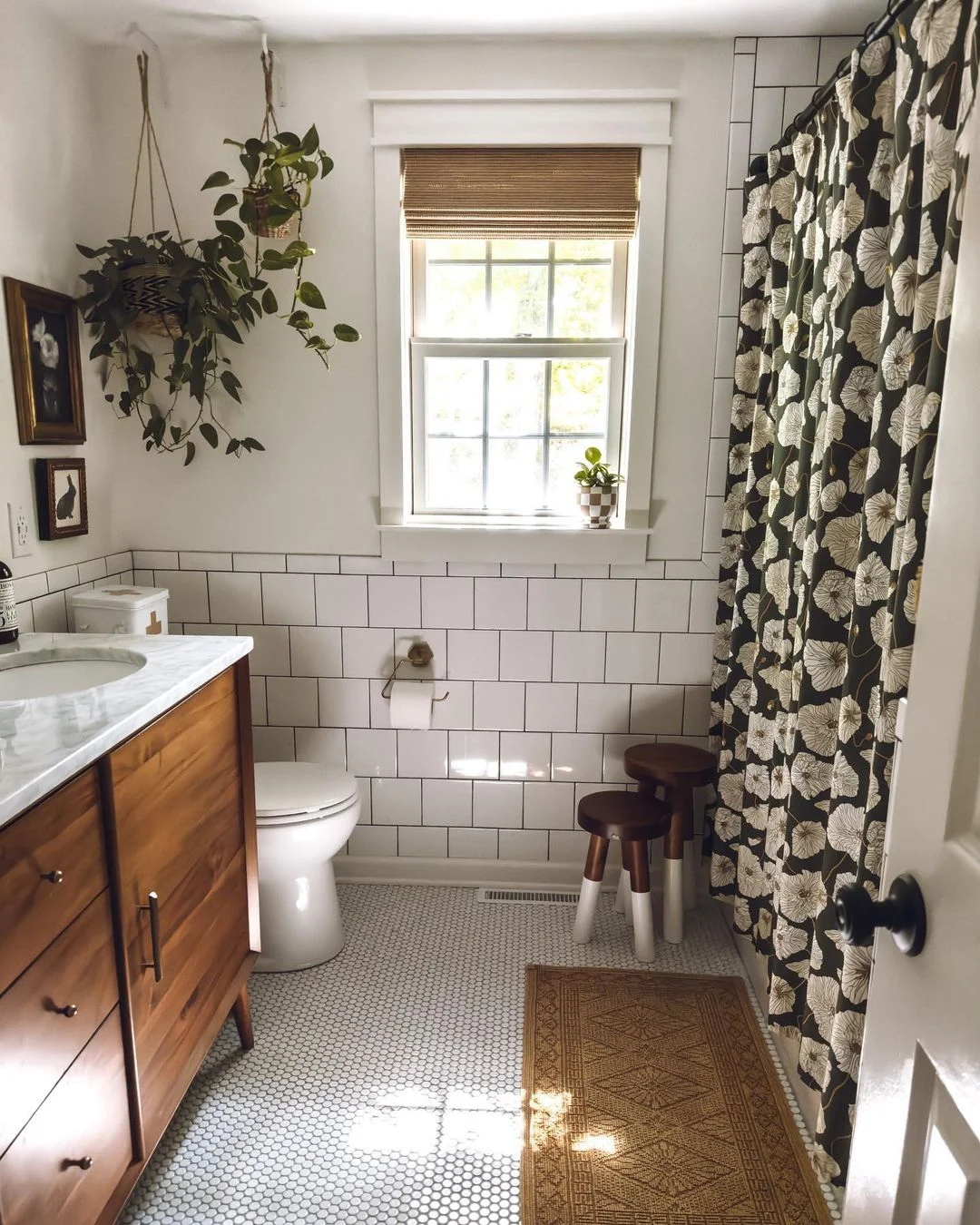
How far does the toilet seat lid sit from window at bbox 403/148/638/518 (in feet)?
2.76

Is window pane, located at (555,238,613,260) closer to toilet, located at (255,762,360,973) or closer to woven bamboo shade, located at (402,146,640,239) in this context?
woven bamboo shade, located at (402,146,640,239)

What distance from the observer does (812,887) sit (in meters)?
1.57

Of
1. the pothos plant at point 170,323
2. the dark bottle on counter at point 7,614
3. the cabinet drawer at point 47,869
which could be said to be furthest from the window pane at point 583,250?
the cabinet drawer at point 47,869

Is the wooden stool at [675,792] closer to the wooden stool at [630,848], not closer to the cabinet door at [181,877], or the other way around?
the wooden stool at [630,848]

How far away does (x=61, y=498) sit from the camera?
2.10 m

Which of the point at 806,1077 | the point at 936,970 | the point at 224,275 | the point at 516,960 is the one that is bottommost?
the point at 516,960

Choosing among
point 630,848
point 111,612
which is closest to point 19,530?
point 111,612

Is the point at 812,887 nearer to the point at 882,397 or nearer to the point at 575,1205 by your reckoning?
the point at 575,1205

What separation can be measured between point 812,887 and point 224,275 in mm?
2038

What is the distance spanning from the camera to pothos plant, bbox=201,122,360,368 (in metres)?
2.09

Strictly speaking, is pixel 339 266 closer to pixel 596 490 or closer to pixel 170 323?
pixel 170 323

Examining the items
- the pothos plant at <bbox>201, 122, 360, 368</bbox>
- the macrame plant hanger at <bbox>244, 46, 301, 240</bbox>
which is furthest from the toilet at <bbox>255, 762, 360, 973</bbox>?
the macrame plant hanger at <bbox>244, 46, 301, 240</bbox>

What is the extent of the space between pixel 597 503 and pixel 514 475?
0.29 metres

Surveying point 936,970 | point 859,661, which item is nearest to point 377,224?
point 859,661
